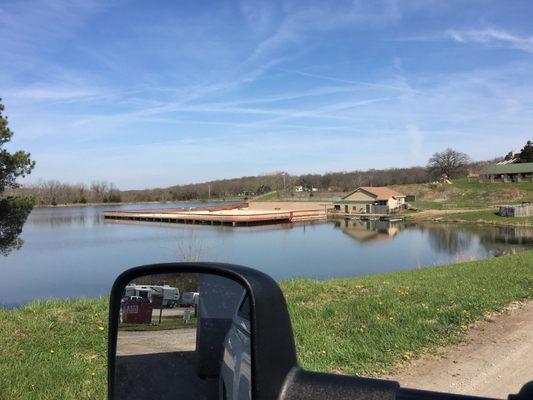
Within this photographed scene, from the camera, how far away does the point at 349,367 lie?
535 cm

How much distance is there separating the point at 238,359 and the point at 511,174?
347 feet

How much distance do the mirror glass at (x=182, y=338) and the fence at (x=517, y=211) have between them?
205 ft

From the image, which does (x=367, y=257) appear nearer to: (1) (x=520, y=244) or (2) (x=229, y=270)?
(1) (x=520, y=244)

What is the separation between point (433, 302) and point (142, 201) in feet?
581

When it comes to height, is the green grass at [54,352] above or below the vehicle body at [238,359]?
below

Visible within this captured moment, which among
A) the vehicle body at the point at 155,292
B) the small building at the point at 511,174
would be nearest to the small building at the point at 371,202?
the small building at the point at 511,174

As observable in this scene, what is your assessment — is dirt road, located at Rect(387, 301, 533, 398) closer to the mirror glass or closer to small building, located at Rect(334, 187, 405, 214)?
the mirror glass

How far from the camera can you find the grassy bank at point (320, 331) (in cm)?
478

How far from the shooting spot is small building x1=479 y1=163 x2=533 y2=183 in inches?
3711

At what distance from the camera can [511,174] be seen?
314ft

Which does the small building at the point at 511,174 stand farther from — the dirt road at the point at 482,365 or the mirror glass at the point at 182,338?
the mirror glass at the point at 182,338

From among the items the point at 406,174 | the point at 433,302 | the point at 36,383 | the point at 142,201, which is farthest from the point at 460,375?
the point at 142,201

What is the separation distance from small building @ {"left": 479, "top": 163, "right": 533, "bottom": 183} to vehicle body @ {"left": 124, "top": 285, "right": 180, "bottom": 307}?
101580 millimetres

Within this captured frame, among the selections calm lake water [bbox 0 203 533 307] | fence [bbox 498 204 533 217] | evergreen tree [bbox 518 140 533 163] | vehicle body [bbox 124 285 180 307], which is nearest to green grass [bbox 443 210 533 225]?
fence [bbox 498 204 533 217]
